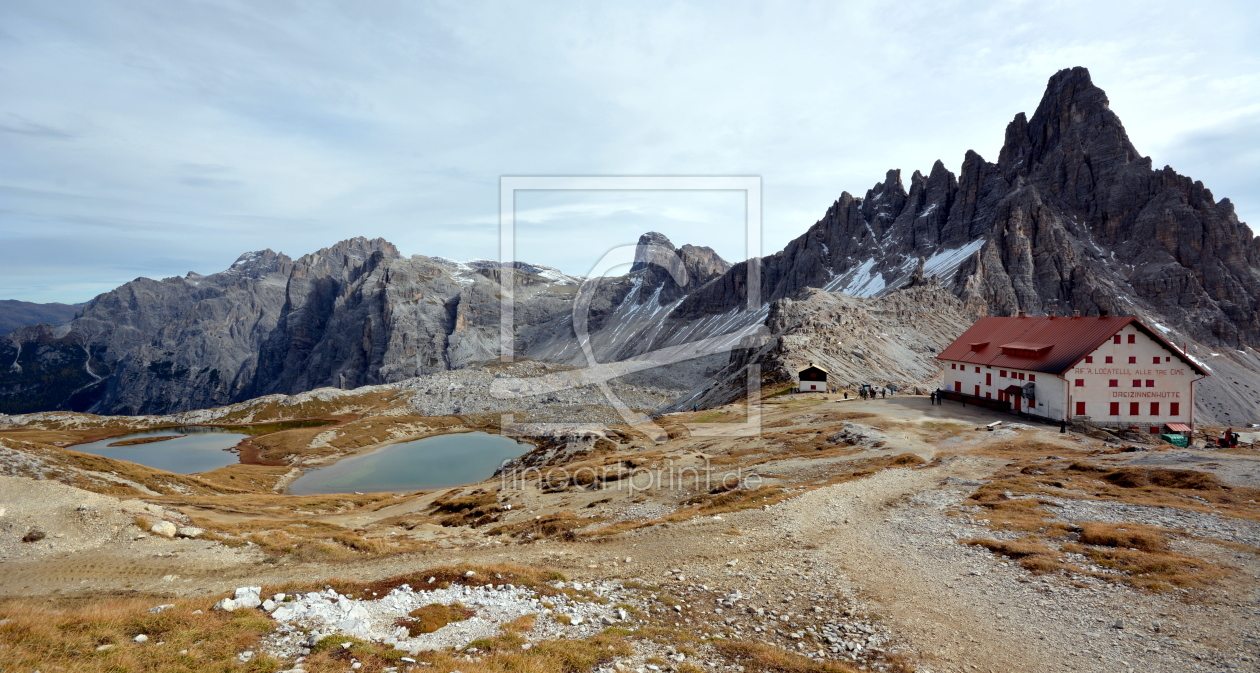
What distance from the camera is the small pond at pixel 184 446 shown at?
338 feet

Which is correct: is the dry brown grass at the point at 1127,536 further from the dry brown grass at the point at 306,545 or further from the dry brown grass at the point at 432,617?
the dry brown grass at the point at 306,545

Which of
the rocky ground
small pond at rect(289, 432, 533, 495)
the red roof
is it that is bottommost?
small pond at rect(289, 432, 533, 495)

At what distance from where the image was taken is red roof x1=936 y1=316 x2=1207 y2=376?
51.9 meters

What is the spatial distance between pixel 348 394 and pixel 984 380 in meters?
183

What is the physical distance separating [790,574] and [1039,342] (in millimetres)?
57442

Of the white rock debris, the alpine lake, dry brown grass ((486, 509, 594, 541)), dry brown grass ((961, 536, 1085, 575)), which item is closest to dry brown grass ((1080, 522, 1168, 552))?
dry brown grass ((961, 536, 1085, 575))

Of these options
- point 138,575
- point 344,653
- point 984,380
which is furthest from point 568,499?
point 984,380

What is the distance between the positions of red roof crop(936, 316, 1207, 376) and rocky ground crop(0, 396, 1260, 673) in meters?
21.4

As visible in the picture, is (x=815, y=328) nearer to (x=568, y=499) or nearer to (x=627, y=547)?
(x=568, y=499)

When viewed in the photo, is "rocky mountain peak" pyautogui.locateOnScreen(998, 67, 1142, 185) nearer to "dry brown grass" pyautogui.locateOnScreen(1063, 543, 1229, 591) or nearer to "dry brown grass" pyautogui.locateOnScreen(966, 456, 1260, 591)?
"dry brown grass" pyautogui.locateOnScreen(966, 456, 1260, 591)

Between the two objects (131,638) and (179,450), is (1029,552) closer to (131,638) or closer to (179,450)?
(131,638)

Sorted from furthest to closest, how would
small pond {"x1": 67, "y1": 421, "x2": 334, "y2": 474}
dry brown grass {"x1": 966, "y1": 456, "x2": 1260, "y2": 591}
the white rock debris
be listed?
small pond {"x1": 67, "y1": 421, "x2": 334, "y2": 474}
dry brown grass {"x1": 966, "y1": 456, "x2": 1260, "y2": 591}
the white rock debris

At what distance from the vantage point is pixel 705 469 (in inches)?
1591

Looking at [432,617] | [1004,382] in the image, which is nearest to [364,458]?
[432,617]
